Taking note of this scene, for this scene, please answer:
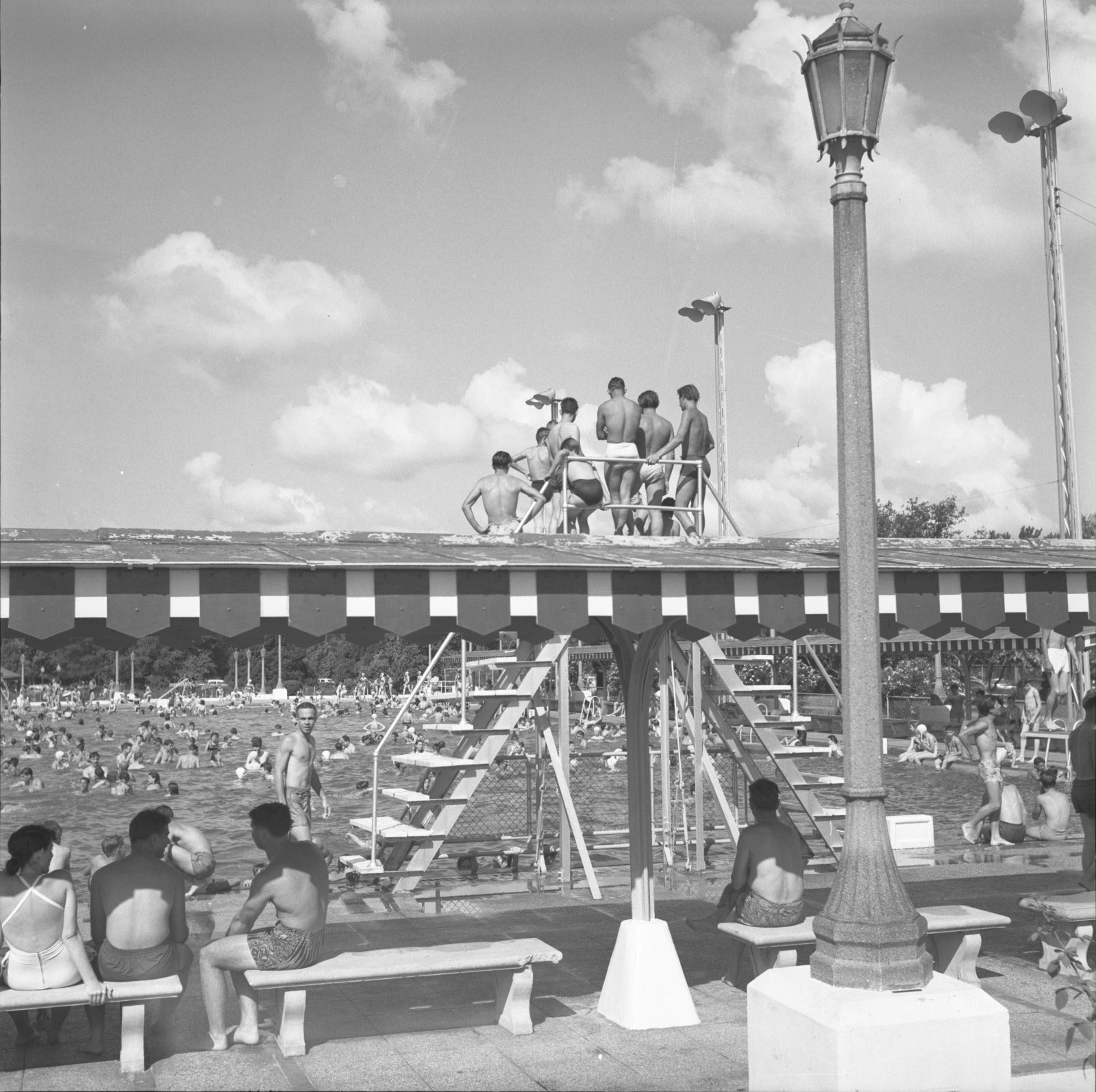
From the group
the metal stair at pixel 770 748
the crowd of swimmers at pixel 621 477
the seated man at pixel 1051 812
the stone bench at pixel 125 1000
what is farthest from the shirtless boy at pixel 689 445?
the seated man at pixel 1051 812

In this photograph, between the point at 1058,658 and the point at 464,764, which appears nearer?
the point at 464,764

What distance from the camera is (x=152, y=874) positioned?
740 centimetres

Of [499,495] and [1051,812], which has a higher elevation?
[499,495]

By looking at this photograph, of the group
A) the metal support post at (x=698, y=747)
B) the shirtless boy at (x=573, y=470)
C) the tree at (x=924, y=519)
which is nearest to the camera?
the shirtless boy at (x=573, y=470)

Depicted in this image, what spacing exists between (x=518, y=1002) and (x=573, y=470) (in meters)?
6.22

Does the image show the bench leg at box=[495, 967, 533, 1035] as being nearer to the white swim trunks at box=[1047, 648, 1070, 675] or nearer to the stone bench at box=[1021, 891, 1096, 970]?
the stone bench at box=[1021, 891, 1096, 970]

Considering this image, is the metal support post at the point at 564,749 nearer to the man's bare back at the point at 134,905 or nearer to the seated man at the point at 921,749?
the man's bare back at the point at 134,905

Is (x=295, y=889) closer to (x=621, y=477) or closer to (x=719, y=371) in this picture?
(x=621, y=477)

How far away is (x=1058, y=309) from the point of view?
65.9 ft

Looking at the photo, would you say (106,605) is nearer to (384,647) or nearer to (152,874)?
(152,874)

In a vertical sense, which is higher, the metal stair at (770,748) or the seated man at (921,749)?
the metal stair at (770,748)

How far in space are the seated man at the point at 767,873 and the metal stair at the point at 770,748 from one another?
455cm

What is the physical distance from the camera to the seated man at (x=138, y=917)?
7246 mm

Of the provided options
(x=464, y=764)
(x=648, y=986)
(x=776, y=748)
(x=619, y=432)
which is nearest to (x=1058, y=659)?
(x=776, y=748)
